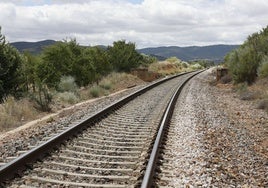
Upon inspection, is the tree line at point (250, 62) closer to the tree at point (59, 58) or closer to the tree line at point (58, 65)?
the tree line at point (58, 65)

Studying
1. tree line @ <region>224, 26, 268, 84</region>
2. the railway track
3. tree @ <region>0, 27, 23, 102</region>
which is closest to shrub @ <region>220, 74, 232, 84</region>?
tree line @ <region>224, 26, 268, 84</region>

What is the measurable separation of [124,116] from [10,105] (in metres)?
4.64

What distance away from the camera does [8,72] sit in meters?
22.2

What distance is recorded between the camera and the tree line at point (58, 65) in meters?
22.1

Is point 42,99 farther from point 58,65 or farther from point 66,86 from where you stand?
point 58,65

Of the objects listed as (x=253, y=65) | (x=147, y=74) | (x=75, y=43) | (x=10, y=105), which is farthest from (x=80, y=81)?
(x=10, y=105)

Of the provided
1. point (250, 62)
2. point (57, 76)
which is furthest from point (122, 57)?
point (250, 62)

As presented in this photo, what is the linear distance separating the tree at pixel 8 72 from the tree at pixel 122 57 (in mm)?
21720

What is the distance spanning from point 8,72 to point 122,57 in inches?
932

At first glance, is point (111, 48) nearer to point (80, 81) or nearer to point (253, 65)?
point (80, 81)

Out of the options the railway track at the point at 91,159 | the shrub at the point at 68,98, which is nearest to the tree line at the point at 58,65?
the shrub at the point at 68,98

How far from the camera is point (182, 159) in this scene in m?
8.26

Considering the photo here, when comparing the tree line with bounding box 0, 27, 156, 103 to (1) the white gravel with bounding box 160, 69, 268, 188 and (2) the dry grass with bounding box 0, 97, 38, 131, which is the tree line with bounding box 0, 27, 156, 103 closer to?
(2) the dry grass with bounding box 0, 97, 38, 131

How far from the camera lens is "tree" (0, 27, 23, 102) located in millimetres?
21750
